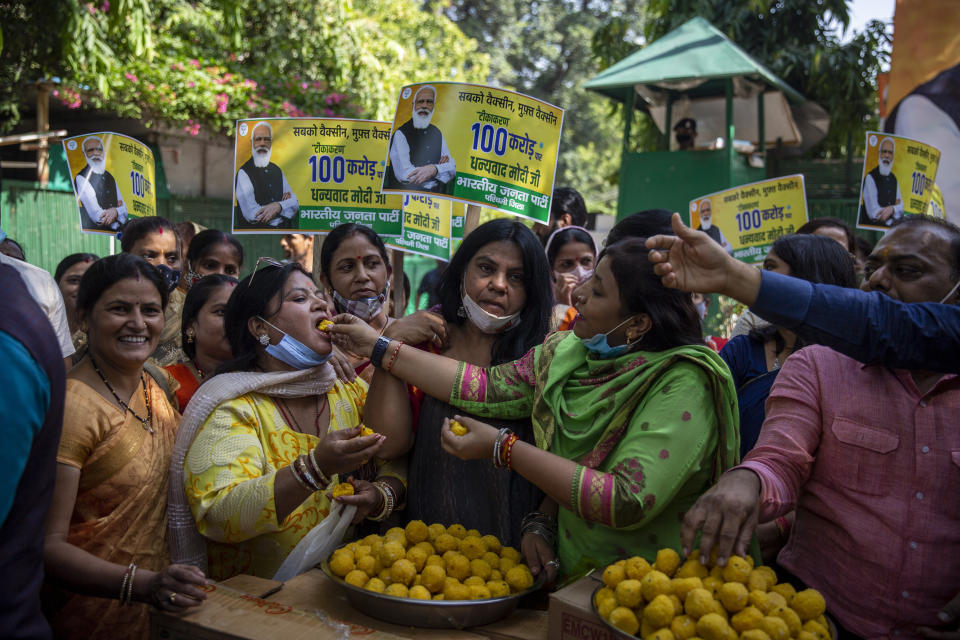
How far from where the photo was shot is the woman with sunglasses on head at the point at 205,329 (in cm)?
339

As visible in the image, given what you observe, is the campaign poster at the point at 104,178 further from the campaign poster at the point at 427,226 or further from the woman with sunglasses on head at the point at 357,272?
the woman with sunglasses on head at the point at 357,272

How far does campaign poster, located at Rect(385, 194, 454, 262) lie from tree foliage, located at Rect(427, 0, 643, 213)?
2139cm

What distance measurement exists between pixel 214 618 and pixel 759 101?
1216 centimetres

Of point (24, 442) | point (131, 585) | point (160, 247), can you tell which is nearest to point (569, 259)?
point (160, 247)

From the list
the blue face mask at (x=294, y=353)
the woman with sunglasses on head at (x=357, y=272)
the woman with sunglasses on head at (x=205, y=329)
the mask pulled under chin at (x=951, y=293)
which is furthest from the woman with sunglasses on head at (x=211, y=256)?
the mask pulled under chin at (x=951, y=293)

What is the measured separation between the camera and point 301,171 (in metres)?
4.47

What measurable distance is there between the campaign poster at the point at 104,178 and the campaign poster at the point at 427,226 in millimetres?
1916

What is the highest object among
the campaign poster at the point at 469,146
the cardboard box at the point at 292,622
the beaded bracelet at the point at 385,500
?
the campaign poster at the point at 469,146

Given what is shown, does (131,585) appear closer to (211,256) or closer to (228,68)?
(211,256)

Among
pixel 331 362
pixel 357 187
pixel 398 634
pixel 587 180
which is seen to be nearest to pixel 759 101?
pixel 357 187

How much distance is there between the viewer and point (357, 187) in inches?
179

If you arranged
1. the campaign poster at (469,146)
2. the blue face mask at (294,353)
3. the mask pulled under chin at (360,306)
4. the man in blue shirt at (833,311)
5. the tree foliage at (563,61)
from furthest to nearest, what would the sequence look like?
the tree foliage at (563,61) < the campaign poster at (469,146) < the mask pulled under chin at (360,306) < the blue face mask at (294,353) < the man in blue shirt at (833,311)

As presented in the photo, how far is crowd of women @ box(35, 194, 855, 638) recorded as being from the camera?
6.90 feet

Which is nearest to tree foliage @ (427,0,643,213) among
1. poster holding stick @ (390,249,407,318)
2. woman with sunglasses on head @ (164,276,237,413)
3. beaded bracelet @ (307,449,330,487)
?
poster holding stick @ (390,249,407,318)
